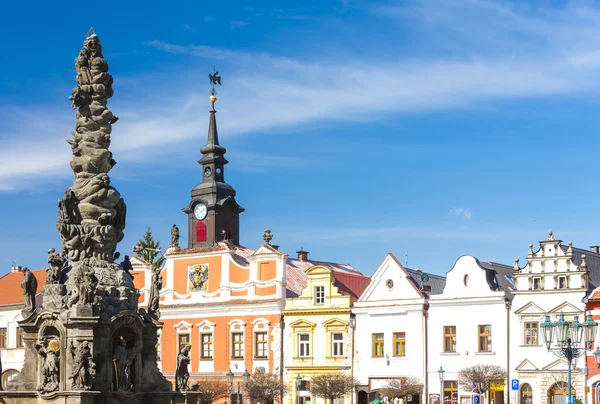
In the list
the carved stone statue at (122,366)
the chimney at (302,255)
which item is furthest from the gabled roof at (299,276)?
the carved stone statue at (122,366)

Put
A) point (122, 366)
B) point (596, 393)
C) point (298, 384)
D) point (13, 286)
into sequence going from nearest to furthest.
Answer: point (122, 366)
point (596, 393)
point (298, 384)
point (13, 286)

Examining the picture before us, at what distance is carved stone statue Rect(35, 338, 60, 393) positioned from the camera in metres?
23.8

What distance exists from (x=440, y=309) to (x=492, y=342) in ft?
9.99

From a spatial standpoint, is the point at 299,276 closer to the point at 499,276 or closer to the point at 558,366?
the point at 499,276

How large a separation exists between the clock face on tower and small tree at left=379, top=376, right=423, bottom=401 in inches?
612

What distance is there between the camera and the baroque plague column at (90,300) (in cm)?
2372

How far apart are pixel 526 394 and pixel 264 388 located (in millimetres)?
12113

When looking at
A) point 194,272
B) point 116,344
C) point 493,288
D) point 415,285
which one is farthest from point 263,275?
point 116,344

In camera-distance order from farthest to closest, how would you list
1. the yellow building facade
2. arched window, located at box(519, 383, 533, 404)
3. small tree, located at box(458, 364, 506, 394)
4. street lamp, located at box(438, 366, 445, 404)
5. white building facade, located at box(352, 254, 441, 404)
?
the yellow building facade
white building facade, located at box(352, 254, 441, 404)
street lamp, located at box(438, 366, 445, 404)
arched window, located at box(519, 383, 533, 404)
small tree, located at box(458, 364, 506, 394)

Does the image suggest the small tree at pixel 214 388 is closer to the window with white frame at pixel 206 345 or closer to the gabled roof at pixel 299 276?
the window with white frame at pixel 206 345

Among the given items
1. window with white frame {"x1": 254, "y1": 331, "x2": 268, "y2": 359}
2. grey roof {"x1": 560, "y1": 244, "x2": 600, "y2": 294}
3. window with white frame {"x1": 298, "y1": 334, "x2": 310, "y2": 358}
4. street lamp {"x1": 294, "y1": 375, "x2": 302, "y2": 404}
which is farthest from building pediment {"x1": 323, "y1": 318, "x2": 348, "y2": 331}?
grey roof {"x1": 560, "y1": 244, "x2": 600, "y2": 294}

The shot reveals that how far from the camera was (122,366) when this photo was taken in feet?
80.1

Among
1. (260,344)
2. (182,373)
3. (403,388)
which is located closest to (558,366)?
(403,388)

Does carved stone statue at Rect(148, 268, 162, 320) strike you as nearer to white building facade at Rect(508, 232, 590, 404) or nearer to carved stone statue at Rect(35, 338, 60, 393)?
carved stone statue at Rect(35, 338, 60, 393)
